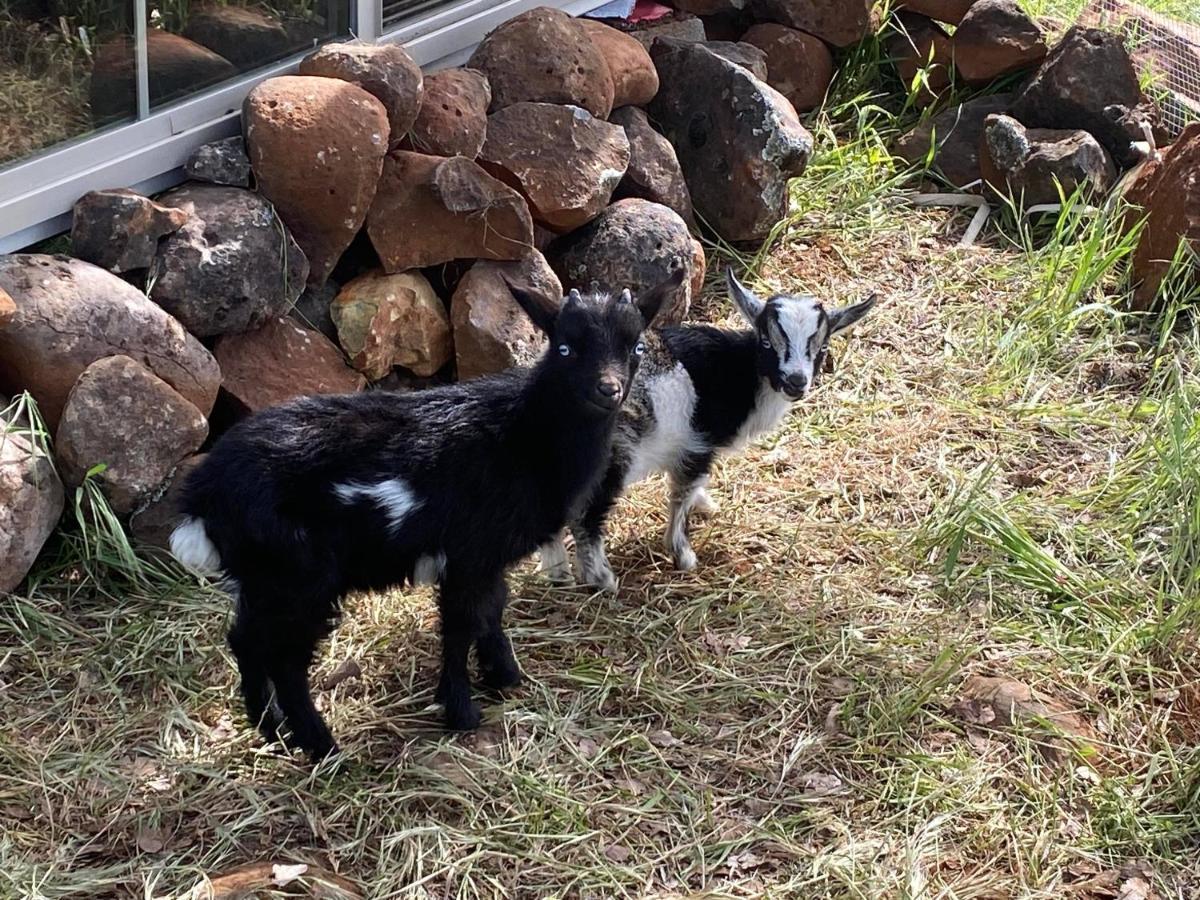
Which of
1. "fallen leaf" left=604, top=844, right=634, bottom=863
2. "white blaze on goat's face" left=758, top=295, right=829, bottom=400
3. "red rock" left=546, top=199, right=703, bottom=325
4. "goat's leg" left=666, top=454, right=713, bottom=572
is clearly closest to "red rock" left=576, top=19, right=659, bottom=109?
"red rock" left=546, top=199, right=703, bottom=325

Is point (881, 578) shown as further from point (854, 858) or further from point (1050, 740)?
point (854, 858)

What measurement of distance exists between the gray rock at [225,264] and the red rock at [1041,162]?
3752 mm

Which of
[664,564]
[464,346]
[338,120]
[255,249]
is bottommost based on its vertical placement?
[664,564]

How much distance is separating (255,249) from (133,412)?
0.75 metres

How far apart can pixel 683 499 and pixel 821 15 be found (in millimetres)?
3613

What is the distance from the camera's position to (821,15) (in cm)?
729

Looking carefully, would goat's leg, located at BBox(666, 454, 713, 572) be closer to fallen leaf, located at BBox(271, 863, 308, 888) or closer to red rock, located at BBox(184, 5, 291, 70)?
fallen leaf, located at BBox(271, 863, 308, 888)

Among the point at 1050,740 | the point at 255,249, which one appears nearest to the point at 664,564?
the point at 1050,740

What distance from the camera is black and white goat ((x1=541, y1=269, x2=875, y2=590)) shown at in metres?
4.59

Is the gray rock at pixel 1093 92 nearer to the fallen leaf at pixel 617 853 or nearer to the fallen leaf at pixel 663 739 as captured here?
the fallen leaf at pixel 663 739

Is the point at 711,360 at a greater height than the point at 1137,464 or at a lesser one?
greater

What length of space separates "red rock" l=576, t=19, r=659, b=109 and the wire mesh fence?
2.93 m

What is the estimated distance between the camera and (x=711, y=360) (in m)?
4.78

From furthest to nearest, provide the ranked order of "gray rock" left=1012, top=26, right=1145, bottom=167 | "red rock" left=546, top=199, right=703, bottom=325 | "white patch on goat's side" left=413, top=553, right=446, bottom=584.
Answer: "gray rock" left=1012, top=26, right=1145, bottom=167 < "red rock" left=546, top=199, right=703, bottom=325 < "white patch on goat's side" left=413, top=553, right=446, bottom=584
